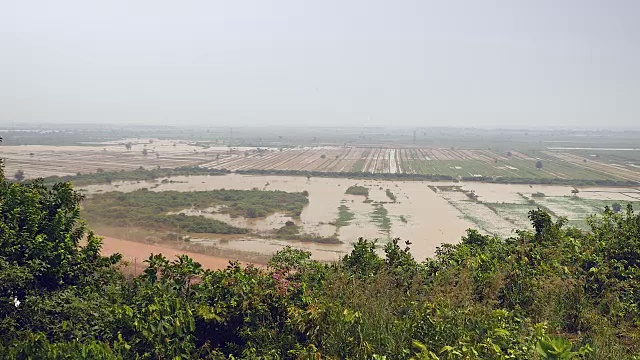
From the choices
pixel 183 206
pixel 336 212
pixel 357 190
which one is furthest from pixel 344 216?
pixel 183 206

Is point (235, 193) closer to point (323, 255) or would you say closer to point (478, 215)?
point (323, 255)

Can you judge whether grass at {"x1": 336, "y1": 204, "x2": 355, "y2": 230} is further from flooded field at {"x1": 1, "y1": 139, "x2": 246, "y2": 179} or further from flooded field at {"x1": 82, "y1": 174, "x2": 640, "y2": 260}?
flooded field at {"x1": 1, "y1": 139, "x2": 246, "y2": 179}

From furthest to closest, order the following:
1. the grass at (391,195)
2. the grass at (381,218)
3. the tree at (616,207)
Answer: the grass at (391,195) → the tree at (616,207) → the grass at (381,218)

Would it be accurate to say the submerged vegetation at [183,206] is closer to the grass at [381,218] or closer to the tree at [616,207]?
the grass at [381,218]

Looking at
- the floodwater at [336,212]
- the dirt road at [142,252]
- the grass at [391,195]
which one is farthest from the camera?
the grass at [391,195]

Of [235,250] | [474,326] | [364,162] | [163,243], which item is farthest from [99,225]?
[364,162]

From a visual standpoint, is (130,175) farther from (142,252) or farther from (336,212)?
(142,252)

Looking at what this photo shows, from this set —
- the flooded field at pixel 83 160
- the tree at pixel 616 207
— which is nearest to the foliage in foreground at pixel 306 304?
the tree at pixel 616 207
